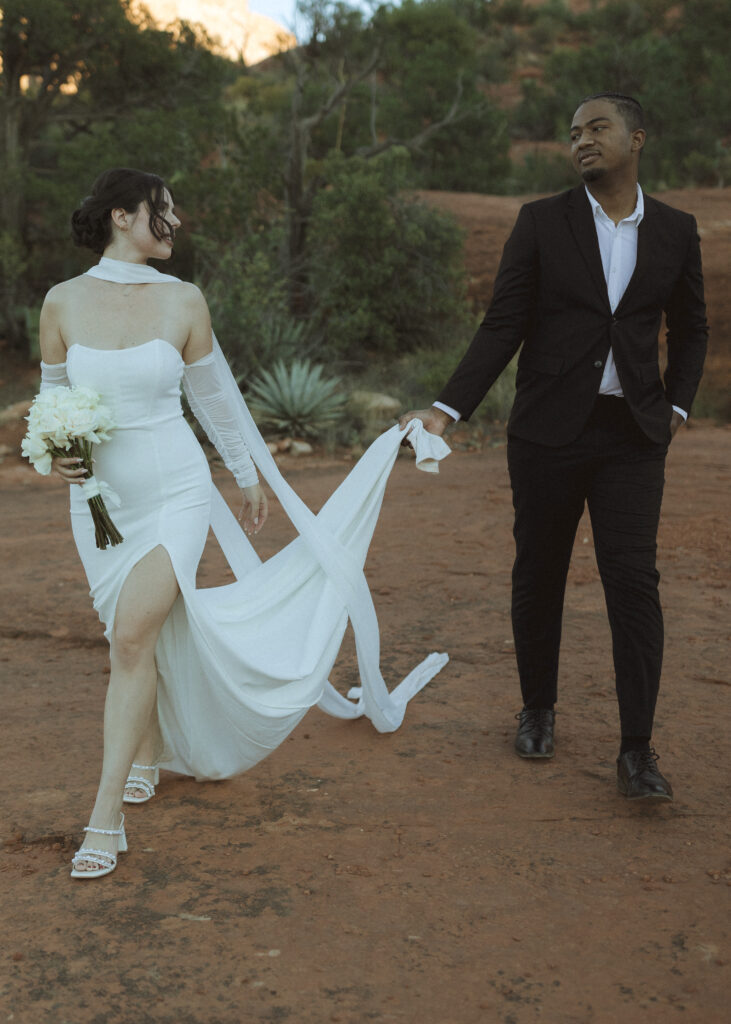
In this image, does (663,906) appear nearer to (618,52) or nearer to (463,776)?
(463,776)

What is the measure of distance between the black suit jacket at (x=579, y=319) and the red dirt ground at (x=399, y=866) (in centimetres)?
127

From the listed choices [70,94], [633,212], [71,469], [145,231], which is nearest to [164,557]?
[71,469]

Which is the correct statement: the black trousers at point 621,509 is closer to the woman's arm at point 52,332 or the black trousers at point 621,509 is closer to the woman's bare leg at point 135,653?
the woman's bare leg at point 135,653

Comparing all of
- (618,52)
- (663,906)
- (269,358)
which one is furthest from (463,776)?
(618,52)

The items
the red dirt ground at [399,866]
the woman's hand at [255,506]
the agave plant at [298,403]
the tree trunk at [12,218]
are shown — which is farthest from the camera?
the tree trunk at [12,218]

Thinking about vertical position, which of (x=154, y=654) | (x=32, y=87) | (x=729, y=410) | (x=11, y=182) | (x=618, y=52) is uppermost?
(x=618, y=52)

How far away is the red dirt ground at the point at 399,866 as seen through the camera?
8.64 feet

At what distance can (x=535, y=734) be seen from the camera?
4145 mm

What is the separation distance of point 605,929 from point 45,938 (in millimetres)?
1467

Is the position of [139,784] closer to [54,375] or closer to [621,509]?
[54,375]

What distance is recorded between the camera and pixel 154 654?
3562 millimetres

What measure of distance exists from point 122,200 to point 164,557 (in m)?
1.15

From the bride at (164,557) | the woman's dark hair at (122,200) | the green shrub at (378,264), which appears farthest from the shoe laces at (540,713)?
the green shrub at (378,264)

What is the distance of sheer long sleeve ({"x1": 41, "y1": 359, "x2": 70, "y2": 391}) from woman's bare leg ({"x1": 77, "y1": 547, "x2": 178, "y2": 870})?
26.7 inches
